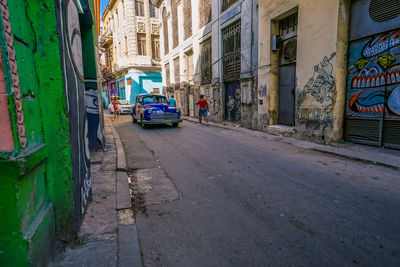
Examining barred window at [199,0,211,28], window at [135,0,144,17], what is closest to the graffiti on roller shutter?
barred window at [199,0,211,28]

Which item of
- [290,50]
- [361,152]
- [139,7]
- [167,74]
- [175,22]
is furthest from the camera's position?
[139,7]

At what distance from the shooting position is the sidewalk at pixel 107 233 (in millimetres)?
1984

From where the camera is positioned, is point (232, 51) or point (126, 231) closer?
point (126, 231)

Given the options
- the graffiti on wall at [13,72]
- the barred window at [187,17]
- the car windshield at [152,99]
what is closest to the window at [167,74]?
the barred window at [187,17]

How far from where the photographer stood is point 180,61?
19.0m

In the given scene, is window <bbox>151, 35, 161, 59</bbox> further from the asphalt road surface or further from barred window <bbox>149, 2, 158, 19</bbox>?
the asphalt road surface

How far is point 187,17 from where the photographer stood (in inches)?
680

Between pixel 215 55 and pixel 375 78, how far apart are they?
926cm

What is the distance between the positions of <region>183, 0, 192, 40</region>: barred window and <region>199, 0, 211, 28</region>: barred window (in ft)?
5.35

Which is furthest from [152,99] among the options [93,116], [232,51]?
[93,116]

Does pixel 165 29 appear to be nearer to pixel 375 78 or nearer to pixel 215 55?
pixel 215 55

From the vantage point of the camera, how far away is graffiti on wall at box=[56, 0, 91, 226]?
2.13 m

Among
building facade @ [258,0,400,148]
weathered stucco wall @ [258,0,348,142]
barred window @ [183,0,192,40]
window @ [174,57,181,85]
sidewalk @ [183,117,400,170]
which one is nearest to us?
sidewalk @ [183,117,400,170]

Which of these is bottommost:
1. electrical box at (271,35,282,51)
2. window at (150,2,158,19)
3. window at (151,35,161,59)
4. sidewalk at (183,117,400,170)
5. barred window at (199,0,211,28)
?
sidewalk at (183,117,400,170)
